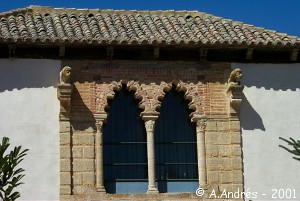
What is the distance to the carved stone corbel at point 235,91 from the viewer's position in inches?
669

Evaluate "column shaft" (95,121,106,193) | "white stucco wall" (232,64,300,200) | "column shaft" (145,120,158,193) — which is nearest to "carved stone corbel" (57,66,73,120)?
"column shaft" (95,121,106,193)

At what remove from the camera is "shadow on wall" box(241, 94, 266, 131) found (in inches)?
674

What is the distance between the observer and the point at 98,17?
1894 cm

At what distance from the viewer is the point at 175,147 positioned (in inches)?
670

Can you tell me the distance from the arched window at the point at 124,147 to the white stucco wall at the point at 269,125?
6.52ft

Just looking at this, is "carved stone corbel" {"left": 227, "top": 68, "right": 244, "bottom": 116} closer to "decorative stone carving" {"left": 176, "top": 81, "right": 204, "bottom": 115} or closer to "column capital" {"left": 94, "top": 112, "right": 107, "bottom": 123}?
"decorative stone carving" {"left": 176, "top": 81, "right": 204, "bottom": 115}

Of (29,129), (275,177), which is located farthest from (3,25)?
(275,177)

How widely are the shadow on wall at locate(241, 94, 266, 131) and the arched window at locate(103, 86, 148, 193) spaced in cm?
198

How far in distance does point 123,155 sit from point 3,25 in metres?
3.61

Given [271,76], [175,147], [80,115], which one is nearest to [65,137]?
[80,115]

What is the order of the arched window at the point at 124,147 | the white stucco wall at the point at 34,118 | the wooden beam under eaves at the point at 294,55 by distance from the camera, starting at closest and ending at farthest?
the white stucco wall at the point at 34,118
the arched window at the point at 124,147
the wooden beam under eaves at the point at 294,55

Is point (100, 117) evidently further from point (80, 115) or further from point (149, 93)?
point (149, 93)

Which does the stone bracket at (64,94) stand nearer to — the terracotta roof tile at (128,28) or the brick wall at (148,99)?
the brick wall at (148,99)

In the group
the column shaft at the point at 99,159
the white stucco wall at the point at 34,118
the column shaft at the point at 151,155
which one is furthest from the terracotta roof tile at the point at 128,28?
the column shaft at the point at 99,159
